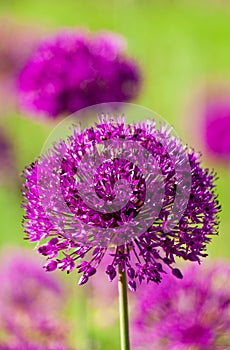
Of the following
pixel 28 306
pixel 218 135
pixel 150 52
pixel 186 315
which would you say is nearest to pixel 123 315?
pixel 186 315

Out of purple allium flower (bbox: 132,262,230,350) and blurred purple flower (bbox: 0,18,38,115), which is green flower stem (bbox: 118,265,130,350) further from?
blurred purple flower (bbox: 0,18,38,115)

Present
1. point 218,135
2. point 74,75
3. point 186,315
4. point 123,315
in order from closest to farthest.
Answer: point 123,315
point 186,315
point 74,75
point 218,135

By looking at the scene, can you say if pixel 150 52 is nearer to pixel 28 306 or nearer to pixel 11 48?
pixel 11 48

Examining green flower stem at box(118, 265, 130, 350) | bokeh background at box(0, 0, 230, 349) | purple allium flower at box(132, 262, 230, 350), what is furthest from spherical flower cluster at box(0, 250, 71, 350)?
bokeh background at box(0, 0, 230, 349)

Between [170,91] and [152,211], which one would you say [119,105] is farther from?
[170,91]

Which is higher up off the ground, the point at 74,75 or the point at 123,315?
the point at 74,75

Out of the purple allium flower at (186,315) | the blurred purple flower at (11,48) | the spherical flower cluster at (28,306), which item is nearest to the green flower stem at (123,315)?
the purple allium flower at (186,315)
